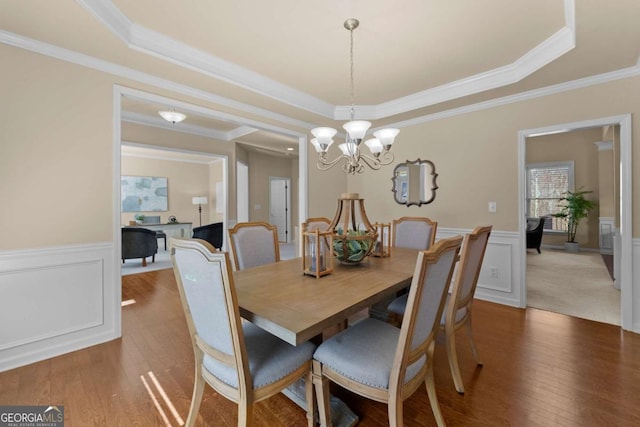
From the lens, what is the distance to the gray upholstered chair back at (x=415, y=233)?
2.79m

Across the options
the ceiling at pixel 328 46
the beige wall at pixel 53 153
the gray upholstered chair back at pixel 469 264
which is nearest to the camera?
the gray upholstered chair back at pixel 469 264

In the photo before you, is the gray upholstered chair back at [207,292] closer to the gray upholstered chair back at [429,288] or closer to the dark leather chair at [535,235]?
the gray upholstered chair back at [429,288]

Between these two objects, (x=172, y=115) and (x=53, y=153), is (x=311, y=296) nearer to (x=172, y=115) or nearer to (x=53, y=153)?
(x=53, y=153)

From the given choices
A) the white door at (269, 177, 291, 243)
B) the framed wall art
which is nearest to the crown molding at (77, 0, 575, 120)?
the white door at (269, 177, 291, 243)

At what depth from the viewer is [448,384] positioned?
183 centimetres

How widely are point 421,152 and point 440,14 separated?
210cm

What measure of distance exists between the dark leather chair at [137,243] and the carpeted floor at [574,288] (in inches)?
229

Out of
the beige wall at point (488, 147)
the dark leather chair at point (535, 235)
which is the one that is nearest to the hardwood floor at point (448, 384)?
the beige wall at point (488, 147)

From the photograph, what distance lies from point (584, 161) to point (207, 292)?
8729 millimetres

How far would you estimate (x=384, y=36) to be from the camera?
227 centimetres

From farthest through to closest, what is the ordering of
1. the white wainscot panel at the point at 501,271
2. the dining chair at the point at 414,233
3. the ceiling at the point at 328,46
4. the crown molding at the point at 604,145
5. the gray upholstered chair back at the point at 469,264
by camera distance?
the crown molding at the point at 604,145 → the white wainscot panel at the point at 501,271 → the dining chair at the point at 414,233 → the ceiling at the point at 328,46 → the gray upholstered chair back at the point at 469,264

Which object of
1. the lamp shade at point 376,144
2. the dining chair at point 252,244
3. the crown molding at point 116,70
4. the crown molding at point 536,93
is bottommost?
the dining chair at point 252,244

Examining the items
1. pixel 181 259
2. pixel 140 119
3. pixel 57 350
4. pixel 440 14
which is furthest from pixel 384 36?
pixel 140 119

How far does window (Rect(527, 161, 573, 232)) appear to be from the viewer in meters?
6.86
